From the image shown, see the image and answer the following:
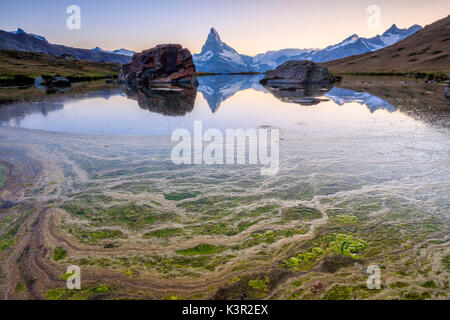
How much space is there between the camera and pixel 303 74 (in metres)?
57.9

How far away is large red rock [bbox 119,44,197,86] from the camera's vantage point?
215 ft

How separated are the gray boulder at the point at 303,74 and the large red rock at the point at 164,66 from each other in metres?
22.6

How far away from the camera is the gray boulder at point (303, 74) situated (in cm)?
5838

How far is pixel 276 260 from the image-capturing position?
5027 mm

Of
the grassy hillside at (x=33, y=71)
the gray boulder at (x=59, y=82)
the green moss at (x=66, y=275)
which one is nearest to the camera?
the green moss at (x=66, y=275)

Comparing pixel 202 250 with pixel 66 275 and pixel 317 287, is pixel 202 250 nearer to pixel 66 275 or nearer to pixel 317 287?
pixel 317 287

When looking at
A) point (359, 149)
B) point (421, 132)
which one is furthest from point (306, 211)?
point (421, 132)

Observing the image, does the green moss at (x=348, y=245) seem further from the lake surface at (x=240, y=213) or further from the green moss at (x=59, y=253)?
the green moss at (x=59, y=253)

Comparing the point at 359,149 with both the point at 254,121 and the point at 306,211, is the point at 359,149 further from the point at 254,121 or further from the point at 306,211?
the point at 254,121

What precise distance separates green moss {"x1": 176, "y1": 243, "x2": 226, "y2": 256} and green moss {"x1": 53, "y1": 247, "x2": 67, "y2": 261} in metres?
2.31

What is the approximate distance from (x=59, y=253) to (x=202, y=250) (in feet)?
9.66

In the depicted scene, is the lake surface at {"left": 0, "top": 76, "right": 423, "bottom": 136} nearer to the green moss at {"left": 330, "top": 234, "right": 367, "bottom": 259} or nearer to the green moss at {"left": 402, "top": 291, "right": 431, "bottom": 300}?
the green moss at {"left": 330, "top": 234, "right": 367, "bottom": 259}

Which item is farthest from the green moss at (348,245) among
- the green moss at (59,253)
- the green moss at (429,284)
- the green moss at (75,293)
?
the green moss at (59,253)

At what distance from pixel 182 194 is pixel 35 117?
17.7m
